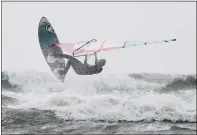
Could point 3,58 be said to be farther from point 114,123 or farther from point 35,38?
point 114,123

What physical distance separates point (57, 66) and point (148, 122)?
2.68 ft

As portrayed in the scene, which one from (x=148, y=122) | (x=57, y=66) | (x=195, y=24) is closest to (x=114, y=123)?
(x=148, y=122)

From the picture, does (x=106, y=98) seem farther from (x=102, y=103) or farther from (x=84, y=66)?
(x=84, y=66)

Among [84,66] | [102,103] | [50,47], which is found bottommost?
[102,103]

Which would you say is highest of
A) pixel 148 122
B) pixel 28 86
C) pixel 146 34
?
pixel 146 34

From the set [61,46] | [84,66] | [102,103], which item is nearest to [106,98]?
[102,103]

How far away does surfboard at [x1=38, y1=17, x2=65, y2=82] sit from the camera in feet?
14.9

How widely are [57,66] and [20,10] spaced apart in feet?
1.68

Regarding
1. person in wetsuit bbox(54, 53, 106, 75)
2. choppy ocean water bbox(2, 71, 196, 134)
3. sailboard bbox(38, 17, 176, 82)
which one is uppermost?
sailboard bbox(38, 17, 176, 82)

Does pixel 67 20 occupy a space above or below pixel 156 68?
above

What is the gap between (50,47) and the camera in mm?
4578

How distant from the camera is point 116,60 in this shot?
4.48 meters

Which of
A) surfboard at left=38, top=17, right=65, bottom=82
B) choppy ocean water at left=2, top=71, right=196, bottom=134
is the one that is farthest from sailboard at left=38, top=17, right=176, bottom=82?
choppy ocean water at left=2, top=71, right=196, bottom=134

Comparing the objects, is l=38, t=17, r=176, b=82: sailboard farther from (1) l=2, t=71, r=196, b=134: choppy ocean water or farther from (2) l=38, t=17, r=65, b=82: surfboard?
(1) l=2, t=71, r=196, b=134: choppy ocean water
